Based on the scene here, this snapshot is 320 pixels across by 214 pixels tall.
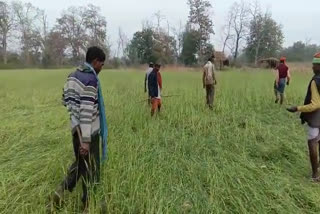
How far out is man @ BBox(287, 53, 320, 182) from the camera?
383 cm

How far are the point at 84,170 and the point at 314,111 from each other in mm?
2884

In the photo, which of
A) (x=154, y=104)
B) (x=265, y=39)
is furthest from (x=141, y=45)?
(x=154, y=104)

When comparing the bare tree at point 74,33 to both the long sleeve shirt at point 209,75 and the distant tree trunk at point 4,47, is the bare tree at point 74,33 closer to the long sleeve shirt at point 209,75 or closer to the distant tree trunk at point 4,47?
the distant tree trunk at point 4,47

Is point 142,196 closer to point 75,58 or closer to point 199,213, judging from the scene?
point 199,213

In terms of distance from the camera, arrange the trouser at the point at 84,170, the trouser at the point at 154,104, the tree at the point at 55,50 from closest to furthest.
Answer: the trouser at the point at 84,170
the trouser at the point at 154,104
the tree at the point at 55,50

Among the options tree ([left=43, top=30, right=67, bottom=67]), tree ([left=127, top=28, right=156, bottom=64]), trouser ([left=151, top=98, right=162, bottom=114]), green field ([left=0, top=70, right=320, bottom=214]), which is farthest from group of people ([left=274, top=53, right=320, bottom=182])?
tree ([left=43, top=30, right=67, bottom=67])

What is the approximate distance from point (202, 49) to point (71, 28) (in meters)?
23.8

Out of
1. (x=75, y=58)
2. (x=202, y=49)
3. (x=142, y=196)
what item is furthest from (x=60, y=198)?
(x=75, y=58)

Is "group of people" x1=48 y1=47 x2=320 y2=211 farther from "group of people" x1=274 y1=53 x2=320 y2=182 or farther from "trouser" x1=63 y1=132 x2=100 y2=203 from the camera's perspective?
"group of people" x1=274 y1=53 x2=320 y2=182

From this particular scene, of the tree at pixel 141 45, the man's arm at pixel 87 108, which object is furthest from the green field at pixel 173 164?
the tree at pixel 141 45

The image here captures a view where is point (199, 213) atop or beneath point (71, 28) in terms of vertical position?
beneath

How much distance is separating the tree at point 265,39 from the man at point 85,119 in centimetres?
4488

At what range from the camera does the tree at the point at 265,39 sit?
45750 millimetres

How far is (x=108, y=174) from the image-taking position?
3.42 meters
